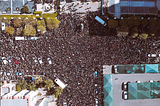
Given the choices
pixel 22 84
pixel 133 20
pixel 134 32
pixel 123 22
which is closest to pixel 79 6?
pixel 123 22

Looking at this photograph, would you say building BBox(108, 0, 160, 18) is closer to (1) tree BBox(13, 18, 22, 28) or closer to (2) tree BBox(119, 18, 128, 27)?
(2) tree BBox(119, 18, 128, 27)

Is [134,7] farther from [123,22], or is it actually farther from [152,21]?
[152,21]

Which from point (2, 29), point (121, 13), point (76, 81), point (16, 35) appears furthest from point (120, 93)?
point (2, 29)

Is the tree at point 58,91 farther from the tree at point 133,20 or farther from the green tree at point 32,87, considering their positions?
the tree at point 133,20

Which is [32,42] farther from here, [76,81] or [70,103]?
[70,103]

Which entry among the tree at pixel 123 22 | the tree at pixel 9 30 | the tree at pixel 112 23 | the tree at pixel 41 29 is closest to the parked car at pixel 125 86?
the tree at pixel 123 22
